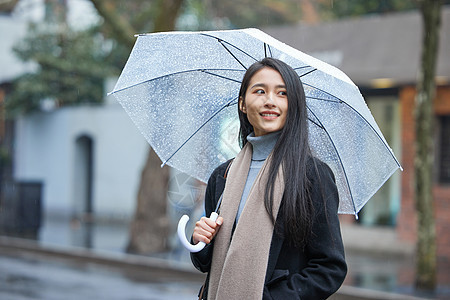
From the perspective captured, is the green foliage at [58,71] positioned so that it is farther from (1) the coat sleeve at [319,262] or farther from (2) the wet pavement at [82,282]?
(1) the coat sleeve at [319,262]

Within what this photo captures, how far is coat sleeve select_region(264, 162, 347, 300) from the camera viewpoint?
292 cm

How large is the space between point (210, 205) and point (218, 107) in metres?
0.76

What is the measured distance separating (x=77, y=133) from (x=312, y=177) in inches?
827

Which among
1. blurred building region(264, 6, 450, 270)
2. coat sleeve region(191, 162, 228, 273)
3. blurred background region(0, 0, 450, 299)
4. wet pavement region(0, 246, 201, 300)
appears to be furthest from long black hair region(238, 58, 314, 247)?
blurred building region(264, 6, 450, 270)

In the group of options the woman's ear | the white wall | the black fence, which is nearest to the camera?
the woman's ear

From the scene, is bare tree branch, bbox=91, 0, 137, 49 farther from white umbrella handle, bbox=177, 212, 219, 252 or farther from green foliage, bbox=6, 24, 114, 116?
white umbrella handle, bbox=177, 212, 219, 252

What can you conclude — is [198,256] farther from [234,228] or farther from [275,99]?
[275,99]

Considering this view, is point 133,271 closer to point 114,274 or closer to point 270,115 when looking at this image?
point 114,274

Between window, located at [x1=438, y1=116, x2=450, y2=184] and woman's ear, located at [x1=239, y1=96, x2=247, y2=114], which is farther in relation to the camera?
window, located at [x1=438, y1=116, x2=450, y2=184]

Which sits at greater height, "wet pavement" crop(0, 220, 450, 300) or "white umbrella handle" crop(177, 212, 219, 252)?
"white umbrella handle" crop(177, 212, 219, 252)

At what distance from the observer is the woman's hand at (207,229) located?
2994 millimetres

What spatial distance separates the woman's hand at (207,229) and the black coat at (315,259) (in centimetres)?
23

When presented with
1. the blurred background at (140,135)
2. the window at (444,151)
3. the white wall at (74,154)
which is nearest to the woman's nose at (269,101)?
the blurred background at (140,135)

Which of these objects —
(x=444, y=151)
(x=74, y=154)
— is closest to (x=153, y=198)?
(x=444, y=151)
